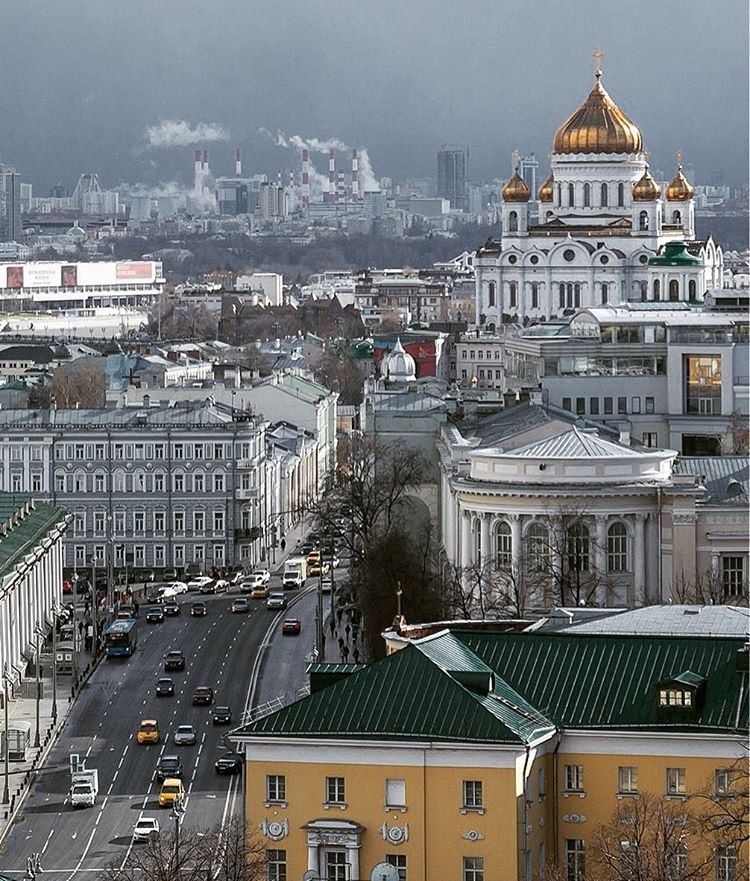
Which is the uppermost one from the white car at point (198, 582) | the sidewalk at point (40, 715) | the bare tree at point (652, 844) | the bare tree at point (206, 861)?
the bare tree at point (652, 844)

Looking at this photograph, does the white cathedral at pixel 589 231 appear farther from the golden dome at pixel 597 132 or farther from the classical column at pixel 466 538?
the classical column at pixel 466 538

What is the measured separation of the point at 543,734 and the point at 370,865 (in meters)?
1.70

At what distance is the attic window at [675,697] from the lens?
26656 mm

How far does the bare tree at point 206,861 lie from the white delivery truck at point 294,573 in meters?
27.6

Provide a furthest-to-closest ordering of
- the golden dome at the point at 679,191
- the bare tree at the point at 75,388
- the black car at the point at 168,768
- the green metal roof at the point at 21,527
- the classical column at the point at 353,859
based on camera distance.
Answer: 1. the golden dome at the point at 679,191
2. the bare tree at the point at 75,388
3. the green metal roof at the point at 21,527
4. the black car at the point at 168,768
5. the classical column at the point at 353,859

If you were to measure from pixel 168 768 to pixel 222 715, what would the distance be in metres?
4.12

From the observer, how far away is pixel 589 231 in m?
114

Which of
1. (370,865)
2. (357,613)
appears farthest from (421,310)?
(370,865)

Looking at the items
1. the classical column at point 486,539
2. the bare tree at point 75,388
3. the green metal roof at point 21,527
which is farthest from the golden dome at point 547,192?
the classical column at point 486,539

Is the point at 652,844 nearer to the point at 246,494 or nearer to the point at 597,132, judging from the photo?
the point at 246,494

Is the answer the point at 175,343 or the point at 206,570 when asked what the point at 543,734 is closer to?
the point at 206,570

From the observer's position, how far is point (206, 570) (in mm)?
62188

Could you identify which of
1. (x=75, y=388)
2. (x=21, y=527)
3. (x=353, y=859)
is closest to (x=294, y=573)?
(x=21, y=527)

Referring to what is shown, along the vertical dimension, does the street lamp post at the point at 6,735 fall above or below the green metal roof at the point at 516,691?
below
